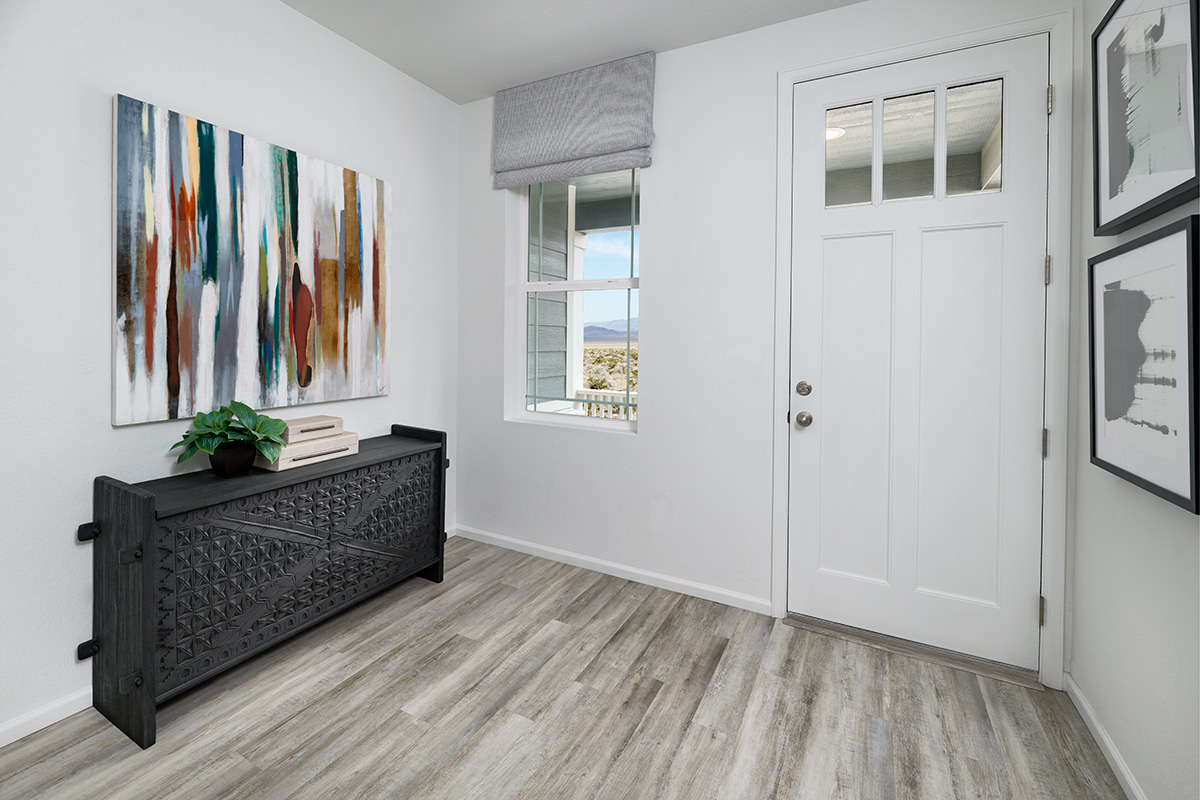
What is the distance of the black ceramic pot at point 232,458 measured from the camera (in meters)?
1.87

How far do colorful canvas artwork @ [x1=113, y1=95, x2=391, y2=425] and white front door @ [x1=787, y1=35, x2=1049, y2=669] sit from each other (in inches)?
76.1

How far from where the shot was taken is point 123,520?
5.27ft

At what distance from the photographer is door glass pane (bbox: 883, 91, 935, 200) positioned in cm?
205

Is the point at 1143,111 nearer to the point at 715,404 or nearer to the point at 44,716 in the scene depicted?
the point at 715,404

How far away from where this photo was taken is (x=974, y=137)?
198 cm

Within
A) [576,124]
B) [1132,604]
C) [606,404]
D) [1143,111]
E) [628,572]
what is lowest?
[628,572]

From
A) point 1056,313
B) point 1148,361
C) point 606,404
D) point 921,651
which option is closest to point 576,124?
point 606,404

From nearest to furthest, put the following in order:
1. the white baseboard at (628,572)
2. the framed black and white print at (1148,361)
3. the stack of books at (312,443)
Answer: the framed black and white print at (1148,361), the stack of books at (312,443), the white baseboard at (628,572)

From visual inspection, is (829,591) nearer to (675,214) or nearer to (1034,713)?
(1034,713)

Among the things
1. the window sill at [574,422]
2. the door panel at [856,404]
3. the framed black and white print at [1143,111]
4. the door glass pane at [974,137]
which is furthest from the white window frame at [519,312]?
the framed black and white print at [1143,111]

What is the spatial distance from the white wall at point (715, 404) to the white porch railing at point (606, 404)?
169mm

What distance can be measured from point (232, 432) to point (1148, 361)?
260 centimetres

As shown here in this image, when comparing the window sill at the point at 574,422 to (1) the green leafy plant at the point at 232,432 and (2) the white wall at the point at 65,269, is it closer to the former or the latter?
(1) the green leafy plant at the point at 232,432

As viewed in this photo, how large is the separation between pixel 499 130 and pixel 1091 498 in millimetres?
2977
